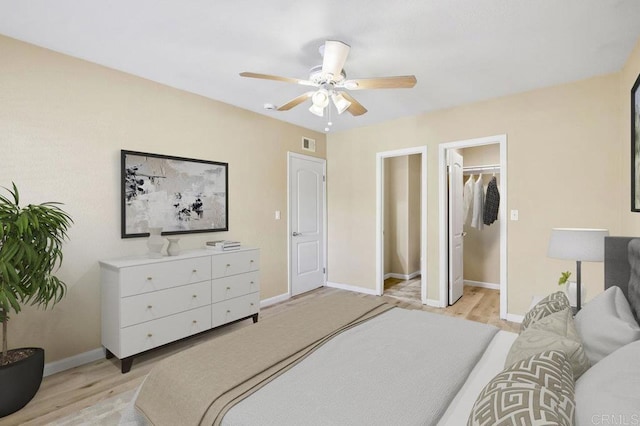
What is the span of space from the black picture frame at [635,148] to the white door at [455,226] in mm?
1756

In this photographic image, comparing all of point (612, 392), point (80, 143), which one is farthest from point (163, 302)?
point (612, 392)

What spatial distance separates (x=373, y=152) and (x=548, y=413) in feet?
13.2

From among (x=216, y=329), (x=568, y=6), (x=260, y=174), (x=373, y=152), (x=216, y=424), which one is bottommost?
(x=216, y=329)

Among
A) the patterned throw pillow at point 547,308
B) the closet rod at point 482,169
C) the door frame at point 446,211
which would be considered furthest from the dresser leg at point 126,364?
the closet rod at point 482,169

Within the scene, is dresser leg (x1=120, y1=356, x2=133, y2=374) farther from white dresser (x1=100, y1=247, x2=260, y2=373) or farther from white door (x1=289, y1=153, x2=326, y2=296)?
white door (x1=289, y1=153, x2=326, y2=296)

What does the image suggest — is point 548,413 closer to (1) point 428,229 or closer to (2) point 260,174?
(1) point 428,229

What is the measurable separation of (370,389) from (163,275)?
210 centimetres

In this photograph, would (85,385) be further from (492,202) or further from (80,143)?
(492,202)

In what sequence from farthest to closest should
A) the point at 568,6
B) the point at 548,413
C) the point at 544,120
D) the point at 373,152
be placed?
1. the point at 373,152
2. the point at 544,120
3. the point at 568,6
4. the point at 548,413

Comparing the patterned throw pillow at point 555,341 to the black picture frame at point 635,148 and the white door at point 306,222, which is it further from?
the white door at point 306,222

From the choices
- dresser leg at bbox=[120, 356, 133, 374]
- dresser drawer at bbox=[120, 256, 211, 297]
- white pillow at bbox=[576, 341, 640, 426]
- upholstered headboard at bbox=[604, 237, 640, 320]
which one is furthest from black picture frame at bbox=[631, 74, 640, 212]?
dresser leg at bbox=[120, 356, 133, 374]

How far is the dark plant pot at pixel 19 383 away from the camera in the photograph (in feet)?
6.28

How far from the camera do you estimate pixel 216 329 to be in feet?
10.7

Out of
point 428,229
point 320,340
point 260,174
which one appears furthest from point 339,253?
point 320,340
